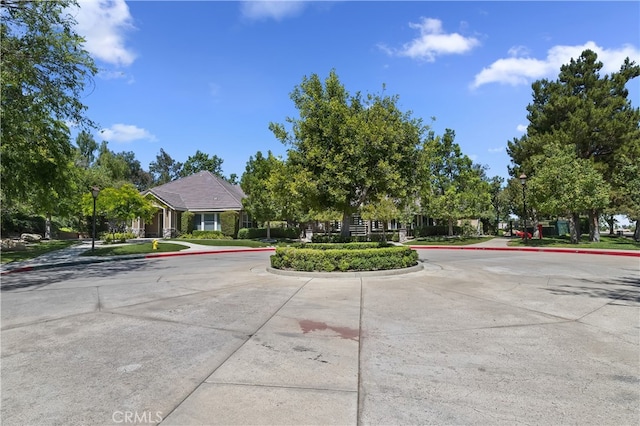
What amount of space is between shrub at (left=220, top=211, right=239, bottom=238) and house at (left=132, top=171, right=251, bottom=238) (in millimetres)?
1318

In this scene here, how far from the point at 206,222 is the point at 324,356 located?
34.6m

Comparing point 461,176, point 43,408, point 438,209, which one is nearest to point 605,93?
point 461,176

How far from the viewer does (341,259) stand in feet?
39.6

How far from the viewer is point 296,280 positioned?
1117cm

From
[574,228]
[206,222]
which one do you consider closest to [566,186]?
[574,228]

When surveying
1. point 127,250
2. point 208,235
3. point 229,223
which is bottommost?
point 127,250

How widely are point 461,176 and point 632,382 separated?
30.9m

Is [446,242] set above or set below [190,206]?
below

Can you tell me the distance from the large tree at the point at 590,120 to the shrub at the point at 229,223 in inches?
991

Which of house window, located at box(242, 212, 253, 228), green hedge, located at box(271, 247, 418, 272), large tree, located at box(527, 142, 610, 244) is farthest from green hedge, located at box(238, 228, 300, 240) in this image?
green hedge, located at box(271, 247, 418, 272)

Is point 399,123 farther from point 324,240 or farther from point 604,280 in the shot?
point 604,280

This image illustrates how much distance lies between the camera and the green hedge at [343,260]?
39.4 feet

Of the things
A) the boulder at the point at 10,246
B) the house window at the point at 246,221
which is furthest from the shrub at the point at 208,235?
the boulder at the point at 10,246

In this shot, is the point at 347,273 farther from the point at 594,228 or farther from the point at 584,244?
the point at 594,228
